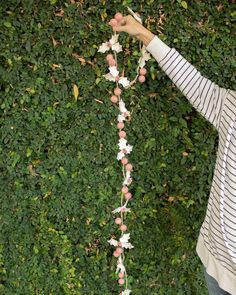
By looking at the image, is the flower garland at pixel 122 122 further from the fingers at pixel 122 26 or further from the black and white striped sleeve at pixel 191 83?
the black and white striped sleeve at pixel 191 83

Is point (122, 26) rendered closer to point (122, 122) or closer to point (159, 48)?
point (159, 48)

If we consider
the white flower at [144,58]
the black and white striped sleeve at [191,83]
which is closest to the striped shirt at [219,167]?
the black and white striped sleeve at [191,83]

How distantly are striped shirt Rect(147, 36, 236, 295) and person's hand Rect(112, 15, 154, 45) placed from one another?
20 millimetres

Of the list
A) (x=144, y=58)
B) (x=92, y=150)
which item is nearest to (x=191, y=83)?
(x=144, y=58)

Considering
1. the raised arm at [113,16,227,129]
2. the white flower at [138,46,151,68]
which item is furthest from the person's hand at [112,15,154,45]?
the white flower at [138,46,151,68]

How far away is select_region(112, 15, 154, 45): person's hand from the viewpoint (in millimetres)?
1144

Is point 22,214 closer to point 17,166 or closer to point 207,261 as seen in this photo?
point 17,166

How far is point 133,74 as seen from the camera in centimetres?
142

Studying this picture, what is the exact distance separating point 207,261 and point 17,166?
2.30 ft

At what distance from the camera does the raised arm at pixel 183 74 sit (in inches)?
45.3

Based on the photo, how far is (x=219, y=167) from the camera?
1119mm

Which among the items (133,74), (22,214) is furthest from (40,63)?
(22,214)

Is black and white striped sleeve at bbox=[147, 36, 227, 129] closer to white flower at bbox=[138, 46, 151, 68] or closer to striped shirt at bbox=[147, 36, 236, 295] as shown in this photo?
striped shirt at bbox=[147, 36, 236, 295]

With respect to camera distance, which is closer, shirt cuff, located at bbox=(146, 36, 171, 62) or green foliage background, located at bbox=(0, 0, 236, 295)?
shirt cuff, located at bbox=(146, 36, 171, 62)
